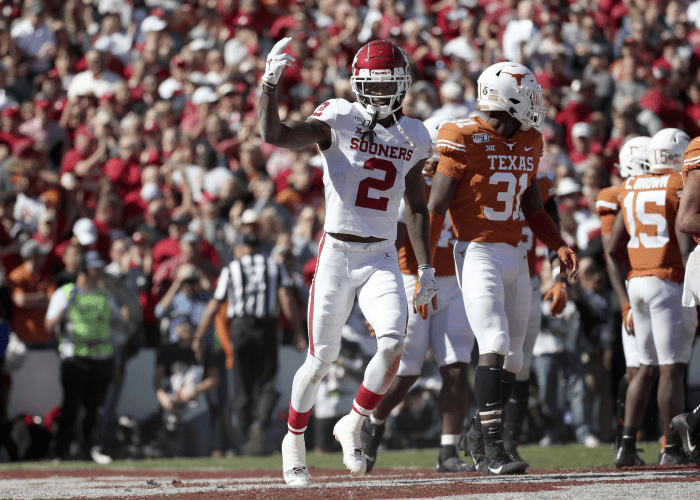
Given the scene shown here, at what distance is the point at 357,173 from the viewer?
538 centimetres

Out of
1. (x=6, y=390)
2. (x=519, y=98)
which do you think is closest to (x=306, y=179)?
(x=6, y=390)

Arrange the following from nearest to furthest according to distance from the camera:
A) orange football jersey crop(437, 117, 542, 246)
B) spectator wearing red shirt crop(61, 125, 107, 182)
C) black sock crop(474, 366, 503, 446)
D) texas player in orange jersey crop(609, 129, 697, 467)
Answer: black sock crop(474, 366, 503, 446)
orange football jersey crop(437, 117, 542, 246)
texas player in orange jersey crop(609, 129, 697, 467)
spectator wearing red shirt crop(61, 125, 107, 182)

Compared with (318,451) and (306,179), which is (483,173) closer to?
(318,451)

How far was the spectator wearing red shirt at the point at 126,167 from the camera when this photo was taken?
11805mm

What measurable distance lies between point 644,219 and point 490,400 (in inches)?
77.0

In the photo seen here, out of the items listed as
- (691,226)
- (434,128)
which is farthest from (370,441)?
(691,226)

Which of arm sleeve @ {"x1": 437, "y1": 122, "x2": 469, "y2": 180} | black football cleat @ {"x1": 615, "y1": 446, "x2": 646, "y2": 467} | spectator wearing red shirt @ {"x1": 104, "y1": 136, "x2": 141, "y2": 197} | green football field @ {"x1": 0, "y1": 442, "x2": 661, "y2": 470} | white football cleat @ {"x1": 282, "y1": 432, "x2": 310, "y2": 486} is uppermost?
spectator wearing red shirt @ {"x1": 104, "y1": 136, "x2": 141, "y2": 197}

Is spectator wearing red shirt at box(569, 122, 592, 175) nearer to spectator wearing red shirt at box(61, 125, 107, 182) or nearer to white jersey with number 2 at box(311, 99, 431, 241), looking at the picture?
spectator wearing red shirt at box(61, 125, 107, 182)

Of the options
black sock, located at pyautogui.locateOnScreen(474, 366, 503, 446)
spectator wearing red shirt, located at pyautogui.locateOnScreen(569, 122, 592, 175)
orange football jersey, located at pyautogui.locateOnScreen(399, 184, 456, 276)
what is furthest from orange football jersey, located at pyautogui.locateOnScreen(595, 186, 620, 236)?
spectator wearing red shirt, located at pyautogui.locateOnScreen(569, 122, 592, 175)

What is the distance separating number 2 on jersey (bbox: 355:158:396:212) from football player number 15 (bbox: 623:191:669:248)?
223 centimetres

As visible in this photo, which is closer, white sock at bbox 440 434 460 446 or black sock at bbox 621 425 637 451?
black sock at bbox 621 425 637 451

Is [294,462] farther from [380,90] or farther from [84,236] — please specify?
[84,236]

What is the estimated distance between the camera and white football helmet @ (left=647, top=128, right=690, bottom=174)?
271 inches

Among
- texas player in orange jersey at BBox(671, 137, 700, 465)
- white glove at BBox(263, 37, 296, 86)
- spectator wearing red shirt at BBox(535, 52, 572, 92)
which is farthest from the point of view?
spectator wearing red shirt at BBox(535, 52, 572, 92)
